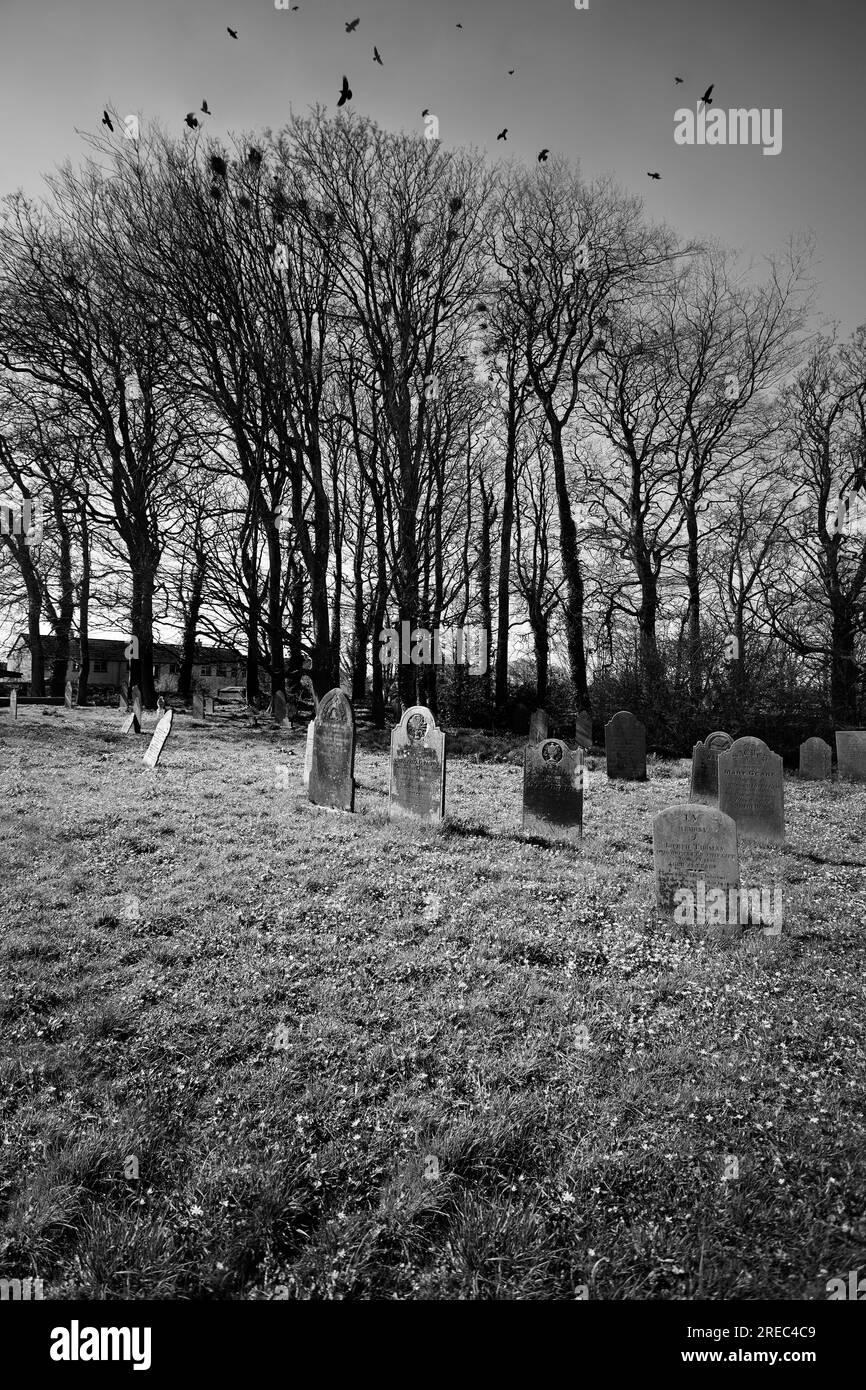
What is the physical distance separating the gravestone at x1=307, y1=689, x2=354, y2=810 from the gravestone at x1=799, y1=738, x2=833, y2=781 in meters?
10.1

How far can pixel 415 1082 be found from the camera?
2.96 metres

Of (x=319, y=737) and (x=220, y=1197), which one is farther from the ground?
(x=319, y=737)

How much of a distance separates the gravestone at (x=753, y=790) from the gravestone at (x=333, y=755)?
4.67m

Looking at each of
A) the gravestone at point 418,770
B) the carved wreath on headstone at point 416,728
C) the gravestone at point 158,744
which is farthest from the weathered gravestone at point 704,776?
the gravestone at point 158,744

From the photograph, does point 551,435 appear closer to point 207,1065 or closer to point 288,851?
point 288,851

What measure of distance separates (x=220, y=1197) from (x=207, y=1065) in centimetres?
81

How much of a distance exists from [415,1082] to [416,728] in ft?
17.2

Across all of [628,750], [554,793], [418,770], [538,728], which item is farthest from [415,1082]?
[538,728]

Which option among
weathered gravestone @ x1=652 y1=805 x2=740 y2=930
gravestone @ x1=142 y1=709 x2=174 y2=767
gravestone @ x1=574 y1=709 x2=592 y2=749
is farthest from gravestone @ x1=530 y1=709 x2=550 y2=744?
weathered gravestone @ x1=652 y1=805 x2=740 y2=930

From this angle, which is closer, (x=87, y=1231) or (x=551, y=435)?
(x=87, y=1231)

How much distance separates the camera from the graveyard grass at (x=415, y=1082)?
82.5 inches

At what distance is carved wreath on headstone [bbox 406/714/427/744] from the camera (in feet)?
26.2

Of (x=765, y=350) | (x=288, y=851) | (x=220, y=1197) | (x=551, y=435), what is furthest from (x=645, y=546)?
(x=220, y=1197)

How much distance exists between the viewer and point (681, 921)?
4895 millimetres
